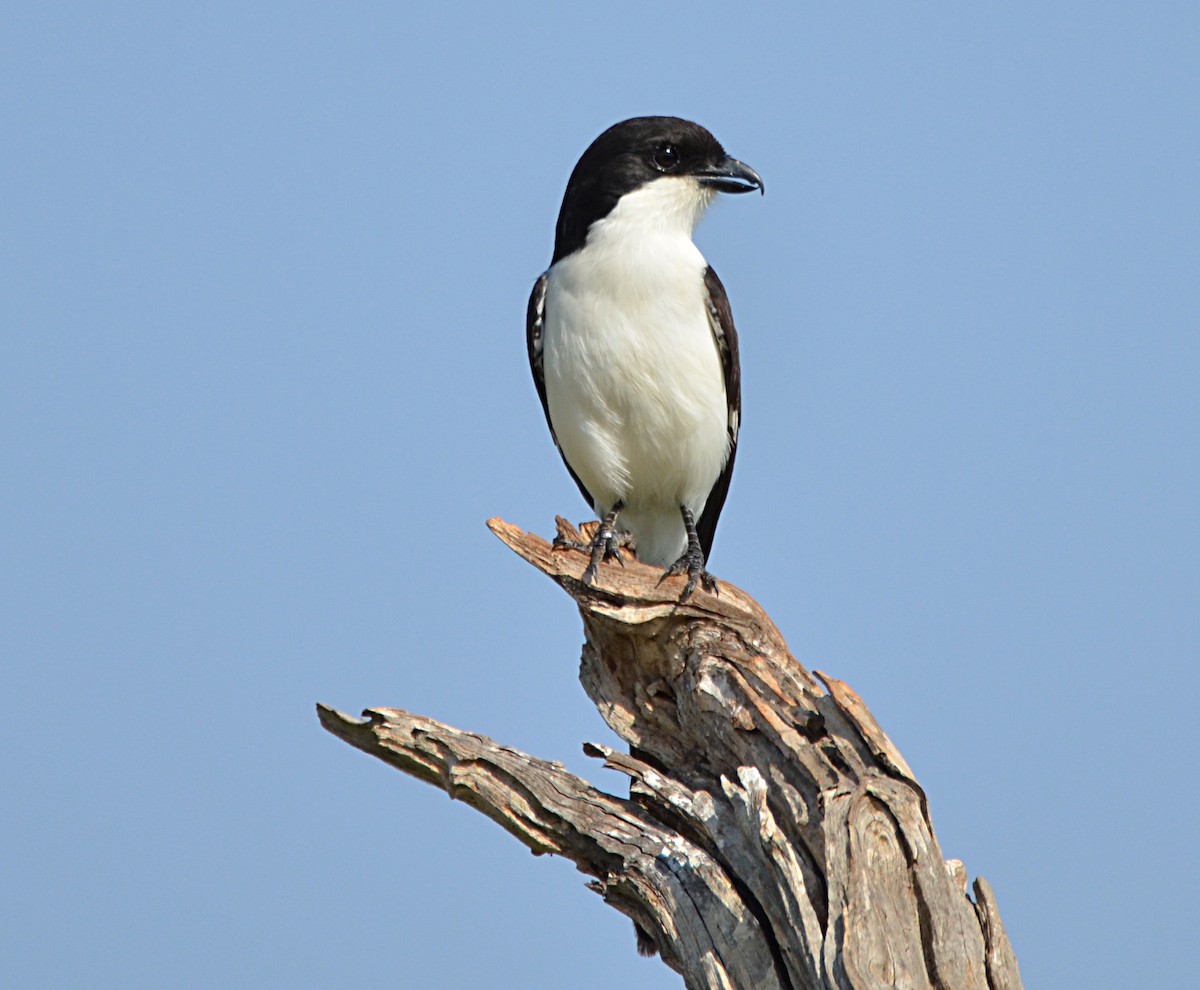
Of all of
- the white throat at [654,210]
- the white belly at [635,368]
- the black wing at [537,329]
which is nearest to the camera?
the white belly at [635,368]

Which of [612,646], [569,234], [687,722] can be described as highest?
[569,234]

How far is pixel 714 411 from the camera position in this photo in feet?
23.4

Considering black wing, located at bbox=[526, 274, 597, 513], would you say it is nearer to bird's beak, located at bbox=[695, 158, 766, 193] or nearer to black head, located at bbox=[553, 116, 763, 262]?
black head, located at bbox=[553, 116, 763, 262]

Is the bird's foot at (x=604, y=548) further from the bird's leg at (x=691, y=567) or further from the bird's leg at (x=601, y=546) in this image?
the bird's leg at (x=691, y=567)

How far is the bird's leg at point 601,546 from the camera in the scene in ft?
19.5

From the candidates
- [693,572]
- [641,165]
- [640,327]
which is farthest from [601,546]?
[641,165]

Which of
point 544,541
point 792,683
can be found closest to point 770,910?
point 792,683

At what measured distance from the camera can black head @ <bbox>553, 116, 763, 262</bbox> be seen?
7.05 metres

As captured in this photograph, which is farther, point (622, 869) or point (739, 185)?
point (739, 185)

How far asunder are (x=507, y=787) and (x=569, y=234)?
9.91 ft

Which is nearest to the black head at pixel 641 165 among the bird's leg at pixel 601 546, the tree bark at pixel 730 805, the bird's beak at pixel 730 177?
the bird's beak at pixel 730 177

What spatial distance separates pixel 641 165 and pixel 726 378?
1.13m

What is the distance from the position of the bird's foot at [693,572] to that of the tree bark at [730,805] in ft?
0.18

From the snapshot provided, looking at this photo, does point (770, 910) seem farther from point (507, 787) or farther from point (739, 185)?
point (739, 185)
